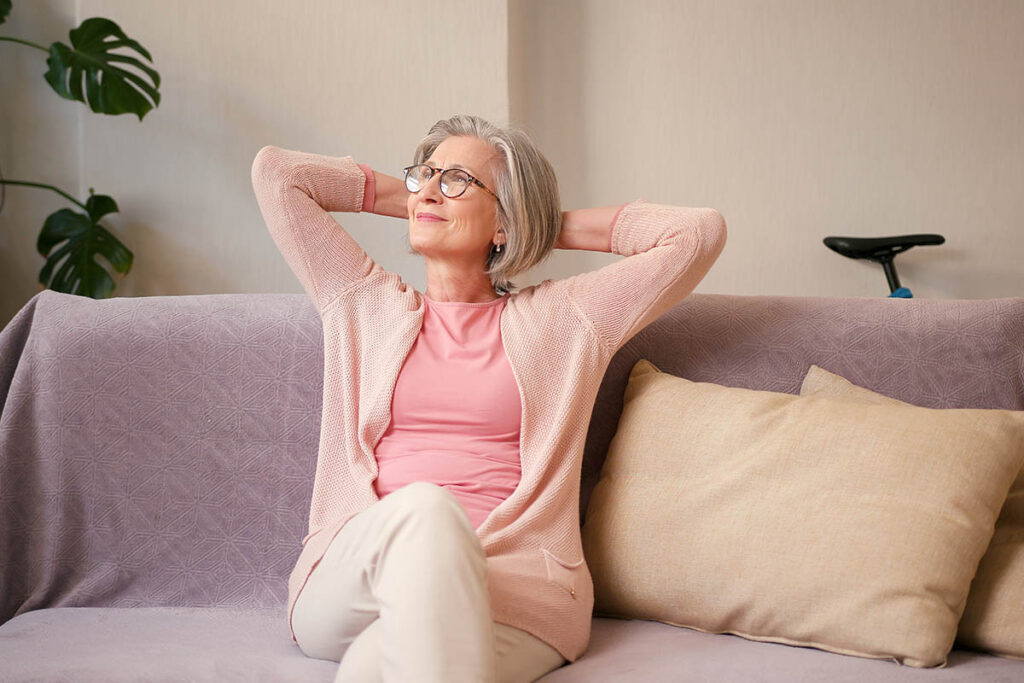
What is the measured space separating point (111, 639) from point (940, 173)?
2784 millimetres

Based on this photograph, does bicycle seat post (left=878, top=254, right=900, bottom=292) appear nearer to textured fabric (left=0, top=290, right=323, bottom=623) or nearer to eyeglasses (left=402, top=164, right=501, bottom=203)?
eyeglasses (left=402, top=164, right=501, bottom=203)

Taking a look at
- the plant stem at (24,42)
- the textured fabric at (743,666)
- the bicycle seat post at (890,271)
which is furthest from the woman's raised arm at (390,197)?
the bicycle seat post at (890,271)

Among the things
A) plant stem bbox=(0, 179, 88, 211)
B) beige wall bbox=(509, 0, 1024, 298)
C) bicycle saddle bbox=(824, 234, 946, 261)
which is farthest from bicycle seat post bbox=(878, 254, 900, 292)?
plant stem bbox=(0, 179, 88, 211)

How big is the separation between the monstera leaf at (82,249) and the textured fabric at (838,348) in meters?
1.80

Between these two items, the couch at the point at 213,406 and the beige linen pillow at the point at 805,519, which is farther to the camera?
the couch at the point at 213,406

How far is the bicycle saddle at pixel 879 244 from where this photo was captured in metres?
2.95

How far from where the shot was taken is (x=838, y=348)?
174cm

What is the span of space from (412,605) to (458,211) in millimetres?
774

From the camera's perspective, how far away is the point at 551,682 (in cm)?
129

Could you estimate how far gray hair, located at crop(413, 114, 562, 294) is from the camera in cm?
169

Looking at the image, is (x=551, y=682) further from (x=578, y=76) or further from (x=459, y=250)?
(x=578, y=76)

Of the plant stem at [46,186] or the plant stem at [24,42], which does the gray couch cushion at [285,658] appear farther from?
the plant stem at [24,42]

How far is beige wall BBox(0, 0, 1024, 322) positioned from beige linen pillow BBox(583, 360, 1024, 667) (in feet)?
5.40

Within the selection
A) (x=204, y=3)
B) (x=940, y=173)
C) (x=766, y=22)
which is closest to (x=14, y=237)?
(x=204, y=3)
